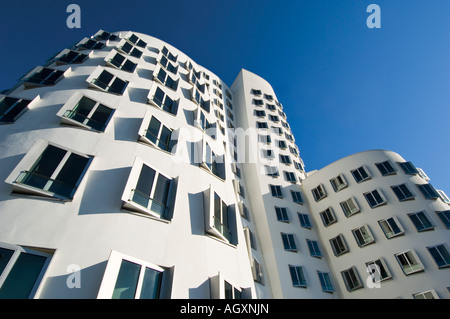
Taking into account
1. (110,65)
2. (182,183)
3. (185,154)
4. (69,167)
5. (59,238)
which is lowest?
(59,238)

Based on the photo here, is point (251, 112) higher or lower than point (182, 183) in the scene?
higher

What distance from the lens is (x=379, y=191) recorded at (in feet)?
68.7

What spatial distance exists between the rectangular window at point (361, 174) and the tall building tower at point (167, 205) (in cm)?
13

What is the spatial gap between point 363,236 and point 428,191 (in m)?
7.66

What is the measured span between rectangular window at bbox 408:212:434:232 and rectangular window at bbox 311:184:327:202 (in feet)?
24.8

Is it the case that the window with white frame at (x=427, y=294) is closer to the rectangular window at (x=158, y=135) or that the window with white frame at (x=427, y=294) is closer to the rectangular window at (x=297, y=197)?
the rectangular window at (x=297, y=197)

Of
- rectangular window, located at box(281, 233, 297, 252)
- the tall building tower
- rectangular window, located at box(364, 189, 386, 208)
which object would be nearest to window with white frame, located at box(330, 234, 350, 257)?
the tall building tower

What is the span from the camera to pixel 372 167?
75.7ft

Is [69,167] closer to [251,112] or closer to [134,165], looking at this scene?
[134,165]

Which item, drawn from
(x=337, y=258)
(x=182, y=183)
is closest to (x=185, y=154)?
(x=182, y=183)

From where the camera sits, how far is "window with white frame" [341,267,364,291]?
17.7 meters
